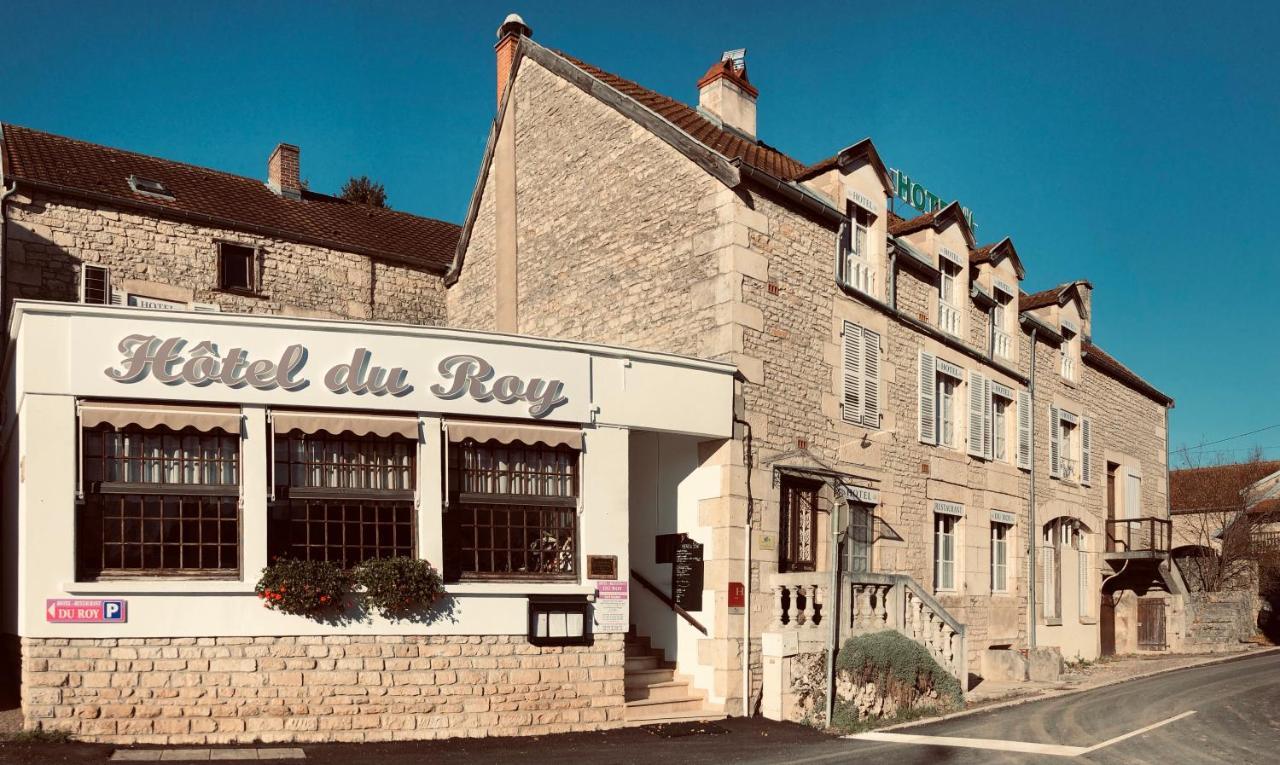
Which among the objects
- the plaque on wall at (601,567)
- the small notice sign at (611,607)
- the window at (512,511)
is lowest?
the small notice sign at (611,607)

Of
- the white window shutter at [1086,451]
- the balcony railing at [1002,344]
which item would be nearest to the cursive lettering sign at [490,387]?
the balcony railing at [1002,344]

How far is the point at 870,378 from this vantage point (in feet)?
55.4

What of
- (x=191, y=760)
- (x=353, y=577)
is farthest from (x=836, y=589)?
(x=191, y=760)

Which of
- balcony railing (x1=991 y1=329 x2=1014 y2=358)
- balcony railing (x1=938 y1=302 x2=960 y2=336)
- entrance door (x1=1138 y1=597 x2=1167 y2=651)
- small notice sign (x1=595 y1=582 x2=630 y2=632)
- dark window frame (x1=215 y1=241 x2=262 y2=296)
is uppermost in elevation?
dark window frame (x1=215 y1=241 x2=262 y2=296)

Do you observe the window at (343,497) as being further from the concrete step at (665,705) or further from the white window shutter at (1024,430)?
the white window shutter at (1024,430)

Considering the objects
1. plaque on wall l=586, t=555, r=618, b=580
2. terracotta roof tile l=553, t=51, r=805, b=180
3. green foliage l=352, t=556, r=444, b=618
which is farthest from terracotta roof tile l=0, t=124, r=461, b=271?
plaque on wall l=586, t=555, r=618, b=580

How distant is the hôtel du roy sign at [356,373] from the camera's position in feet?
36.0

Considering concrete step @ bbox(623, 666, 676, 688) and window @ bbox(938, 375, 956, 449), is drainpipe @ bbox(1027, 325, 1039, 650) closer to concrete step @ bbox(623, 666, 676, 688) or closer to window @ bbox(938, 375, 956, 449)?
window @ bbox(938, 375, 956, 449)

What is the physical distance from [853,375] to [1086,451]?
34.4ft

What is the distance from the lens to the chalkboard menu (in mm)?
13938

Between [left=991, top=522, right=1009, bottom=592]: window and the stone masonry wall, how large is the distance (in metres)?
11.0

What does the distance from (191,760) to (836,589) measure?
7542mm

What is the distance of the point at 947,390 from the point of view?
19.6 meters

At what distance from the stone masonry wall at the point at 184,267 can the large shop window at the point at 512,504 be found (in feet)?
27.7
